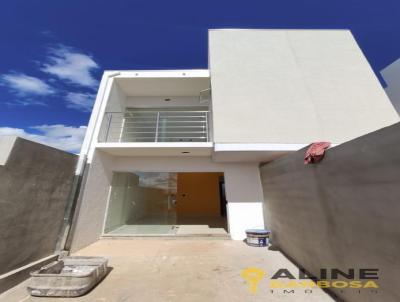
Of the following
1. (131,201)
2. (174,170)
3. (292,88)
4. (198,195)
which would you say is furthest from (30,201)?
(198,195)

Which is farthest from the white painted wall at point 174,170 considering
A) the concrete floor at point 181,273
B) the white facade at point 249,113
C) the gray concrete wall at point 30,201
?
the gray concrete wall at point 30,201

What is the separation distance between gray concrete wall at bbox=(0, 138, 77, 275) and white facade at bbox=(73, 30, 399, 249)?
71 centimetres

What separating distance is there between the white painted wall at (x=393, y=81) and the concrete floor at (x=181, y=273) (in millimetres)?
11250

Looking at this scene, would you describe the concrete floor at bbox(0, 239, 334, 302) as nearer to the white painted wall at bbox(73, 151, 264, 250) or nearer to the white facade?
the white painted wall at bbox(73, 151, 264, 250)

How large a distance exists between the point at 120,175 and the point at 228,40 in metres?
5.85

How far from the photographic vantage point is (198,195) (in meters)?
9.72

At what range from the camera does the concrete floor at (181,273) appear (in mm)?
2375

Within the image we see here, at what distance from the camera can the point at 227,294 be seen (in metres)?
2.43

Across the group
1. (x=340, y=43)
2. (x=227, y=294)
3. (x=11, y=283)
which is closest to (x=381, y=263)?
(x=227, y=294)

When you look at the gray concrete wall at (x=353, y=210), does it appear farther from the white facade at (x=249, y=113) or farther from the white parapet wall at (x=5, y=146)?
the white parapet wall at (x=5, y=146)

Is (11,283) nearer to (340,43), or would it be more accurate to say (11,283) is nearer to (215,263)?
(215,263)

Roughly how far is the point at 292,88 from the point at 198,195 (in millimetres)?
7080

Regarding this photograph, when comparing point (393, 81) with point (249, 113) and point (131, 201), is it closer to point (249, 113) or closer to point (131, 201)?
point (249, 113)

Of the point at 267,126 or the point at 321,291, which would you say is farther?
the point at 267,126
